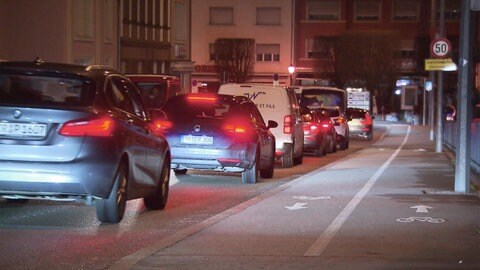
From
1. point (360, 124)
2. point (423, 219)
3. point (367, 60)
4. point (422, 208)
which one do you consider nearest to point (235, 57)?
point (367, 60)

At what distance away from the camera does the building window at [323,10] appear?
7231 cm

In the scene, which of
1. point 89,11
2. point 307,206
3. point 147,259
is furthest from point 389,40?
point 147,259

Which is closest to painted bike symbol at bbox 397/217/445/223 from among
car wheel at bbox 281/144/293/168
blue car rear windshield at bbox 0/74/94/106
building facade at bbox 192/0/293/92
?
blue car rear windshield at bbox 0/74/94/106

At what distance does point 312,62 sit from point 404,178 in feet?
179

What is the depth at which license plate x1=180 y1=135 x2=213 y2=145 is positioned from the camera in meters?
14.6

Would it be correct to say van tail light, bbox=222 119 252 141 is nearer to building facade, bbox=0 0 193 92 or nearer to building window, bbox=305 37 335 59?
building facade, bbox=0 0 193 92

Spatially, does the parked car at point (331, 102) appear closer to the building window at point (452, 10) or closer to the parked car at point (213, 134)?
the parked car at point (213, 134)

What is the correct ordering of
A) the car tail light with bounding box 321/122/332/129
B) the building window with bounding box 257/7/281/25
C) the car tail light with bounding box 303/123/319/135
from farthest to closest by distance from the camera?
the building window with bounding box 257/7/281/25
the car tail light with bounding box 321/122/332/129
the car tail light with bounding box 303/123/319/135

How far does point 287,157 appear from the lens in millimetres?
20078

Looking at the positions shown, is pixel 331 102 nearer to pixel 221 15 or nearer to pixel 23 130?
pixel 23 130

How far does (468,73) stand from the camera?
1296cm

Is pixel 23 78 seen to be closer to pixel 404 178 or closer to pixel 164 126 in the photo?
pixel 164 126

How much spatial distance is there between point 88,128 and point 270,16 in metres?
59.2

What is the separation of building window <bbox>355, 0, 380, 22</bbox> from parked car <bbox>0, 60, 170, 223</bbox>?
64629 millimetres
